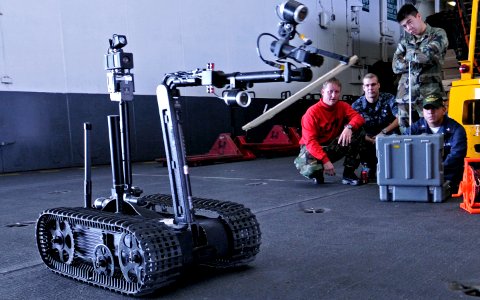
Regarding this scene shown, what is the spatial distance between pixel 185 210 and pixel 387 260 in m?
0.89

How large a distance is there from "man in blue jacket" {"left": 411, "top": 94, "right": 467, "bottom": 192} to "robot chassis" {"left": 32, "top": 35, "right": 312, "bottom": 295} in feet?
7.25

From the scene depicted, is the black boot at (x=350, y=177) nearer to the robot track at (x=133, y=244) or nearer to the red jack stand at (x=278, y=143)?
the robot track at (x=133, y=244)

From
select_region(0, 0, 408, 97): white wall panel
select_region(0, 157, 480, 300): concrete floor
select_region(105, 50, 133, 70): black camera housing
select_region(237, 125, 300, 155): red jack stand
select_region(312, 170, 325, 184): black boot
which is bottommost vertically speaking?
select_region(0, 157, 480, 300): concrete floor

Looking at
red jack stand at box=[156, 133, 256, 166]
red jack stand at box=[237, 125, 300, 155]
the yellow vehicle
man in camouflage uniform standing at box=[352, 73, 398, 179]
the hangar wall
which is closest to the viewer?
the yellow vehicle

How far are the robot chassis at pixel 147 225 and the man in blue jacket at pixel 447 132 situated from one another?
221 cm

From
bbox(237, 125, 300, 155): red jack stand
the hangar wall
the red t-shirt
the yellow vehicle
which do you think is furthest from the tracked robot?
bbox(237, 125, 300, 155): red jack stand

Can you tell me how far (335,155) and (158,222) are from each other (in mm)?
3123

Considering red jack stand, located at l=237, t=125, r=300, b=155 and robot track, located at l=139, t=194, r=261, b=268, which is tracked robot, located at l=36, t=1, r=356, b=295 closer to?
robot track, located at l=139, t=194, r=261, b=268

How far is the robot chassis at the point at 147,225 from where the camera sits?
1630mm

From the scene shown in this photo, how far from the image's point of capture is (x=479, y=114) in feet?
15.1

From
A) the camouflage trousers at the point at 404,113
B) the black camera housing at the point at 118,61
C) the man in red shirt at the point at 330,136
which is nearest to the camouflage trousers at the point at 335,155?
the man in red shirt at the point at 330,136

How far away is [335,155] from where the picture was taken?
461cm

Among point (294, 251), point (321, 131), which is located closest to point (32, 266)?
point (294, 251)

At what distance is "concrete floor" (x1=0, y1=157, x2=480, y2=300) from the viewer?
67.1 inches
